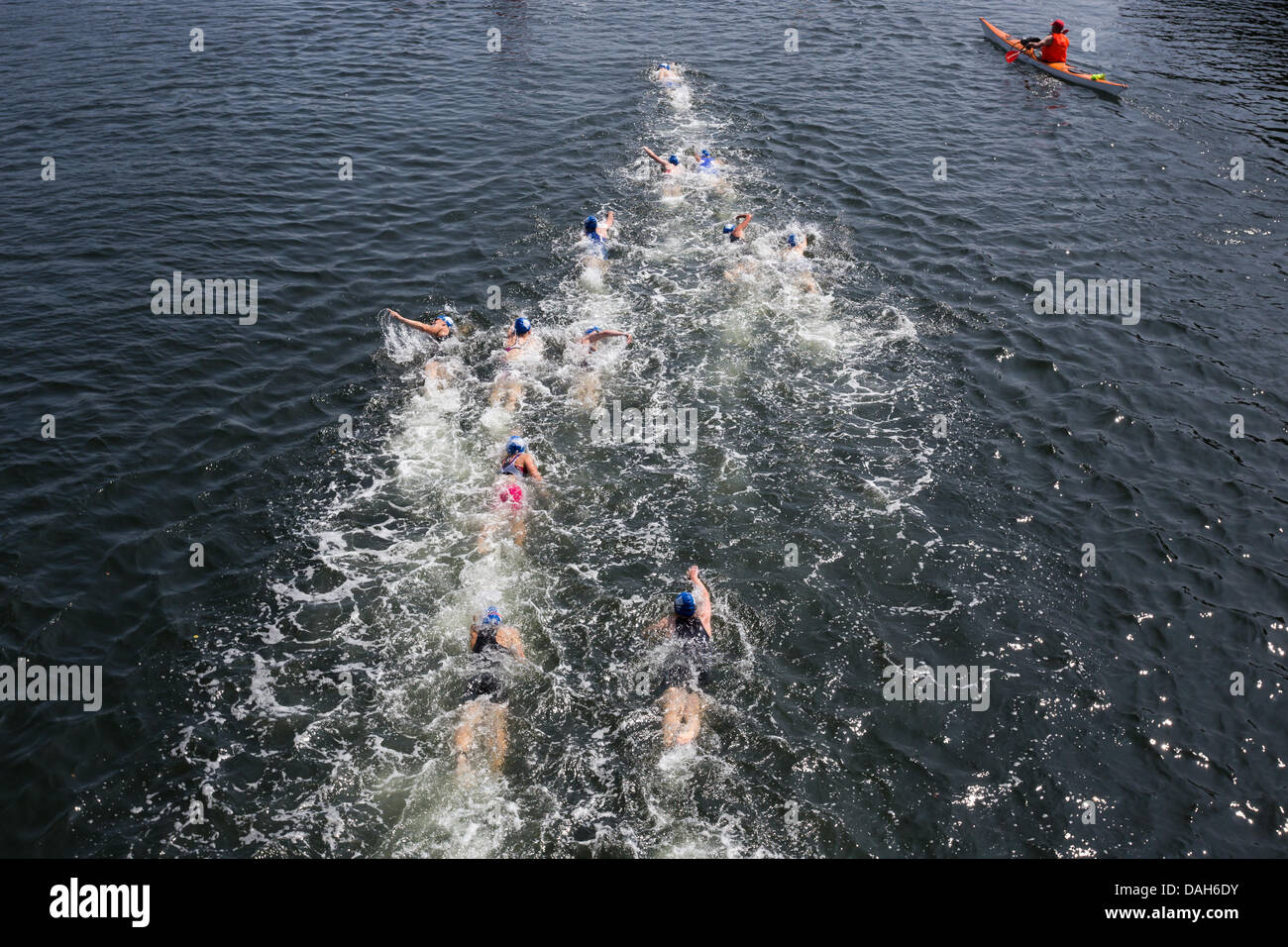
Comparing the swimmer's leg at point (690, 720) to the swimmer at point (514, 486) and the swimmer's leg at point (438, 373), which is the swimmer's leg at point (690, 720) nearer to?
the swimmer at point (514, 486)

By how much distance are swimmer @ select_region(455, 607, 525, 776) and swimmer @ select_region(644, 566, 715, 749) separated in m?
2.60

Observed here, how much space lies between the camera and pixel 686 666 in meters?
14.2

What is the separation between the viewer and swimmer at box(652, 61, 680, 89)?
3747 centimetres

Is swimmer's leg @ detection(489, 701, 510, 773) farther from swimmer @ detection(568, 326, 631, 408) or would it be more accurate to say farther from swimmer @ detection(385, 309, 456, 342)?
swimmer @ detection(385, 309, 456, 342)

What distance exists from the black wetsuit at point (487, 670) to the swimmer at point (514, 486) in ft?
8.31

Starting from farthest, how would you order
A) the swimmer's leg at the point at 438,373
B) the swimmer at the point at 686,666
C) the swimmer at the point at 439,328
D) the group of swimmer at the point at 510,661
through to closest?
the swimmer at the point at 439,328, the swimmer's leg at the point at 438,373, the swimmer at the point at 686,666, the group of swimmer at the point at 510,661

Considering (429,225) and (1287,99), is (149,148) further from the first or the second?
(1287,99)

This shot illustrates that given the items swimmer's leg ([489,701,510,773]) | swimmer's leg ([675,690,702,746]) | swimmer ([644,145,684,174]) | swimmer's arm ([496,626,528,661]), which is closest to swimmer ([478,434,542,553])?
swimmer's arm ([496,626,528,661])

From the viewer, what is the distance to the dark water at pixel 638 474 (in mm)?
12719

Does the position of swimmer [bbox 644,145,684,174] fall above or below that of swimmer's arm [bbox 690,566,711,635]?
above

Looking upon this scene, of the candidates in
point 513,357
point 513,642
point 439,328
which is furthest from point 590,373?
point 513,642

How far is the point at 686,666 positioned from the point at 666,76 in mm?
31945

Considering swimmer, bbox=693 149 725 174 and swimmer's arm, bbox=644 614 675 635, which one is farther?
swimmer, bbox=693 149 725 174

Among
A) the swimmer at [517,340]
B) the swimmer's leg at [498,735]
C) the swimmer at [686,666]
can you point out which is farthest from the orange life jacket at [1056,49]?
the swimmer's leg at [498,735]
